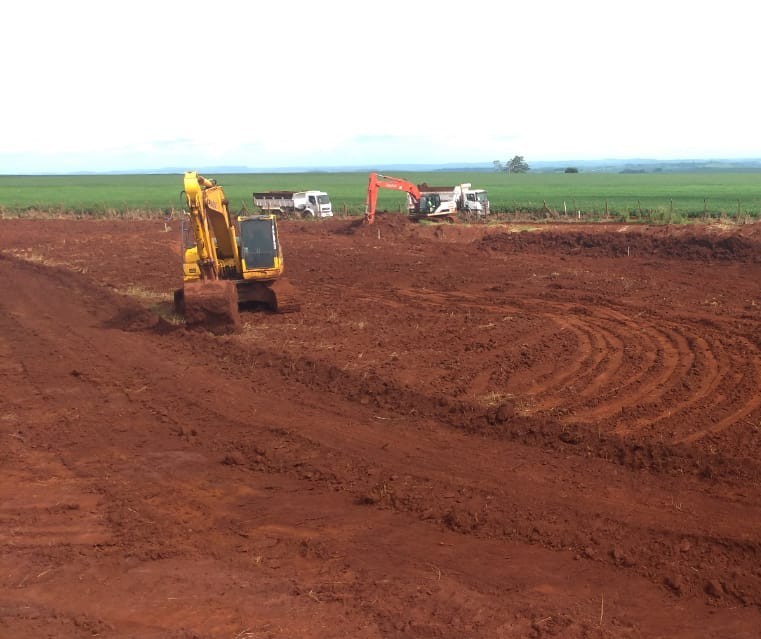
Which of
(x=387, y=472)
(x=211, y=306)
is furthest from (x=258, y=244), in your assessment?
(x=387, y=472)

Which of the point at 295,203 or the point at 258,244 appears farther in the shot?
the point at 295,203

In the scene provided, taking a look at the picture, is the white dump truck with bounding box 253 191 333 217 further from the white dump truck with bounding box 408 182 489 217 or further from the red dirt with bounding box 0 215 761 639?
the red dirt with bounding box 0 215 761 639

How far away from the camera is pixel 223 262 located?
58.5 feet

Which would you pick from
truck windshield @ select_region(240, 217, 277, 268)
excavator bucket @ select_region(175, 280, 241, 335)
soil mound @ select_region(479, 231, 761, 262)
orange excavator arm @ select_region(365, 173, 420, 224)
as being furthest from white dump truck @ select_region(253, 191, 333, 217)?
excavator bucket @ select_region(175, 280, 241, 335)

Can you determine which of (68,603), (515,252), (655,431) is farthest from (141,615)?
(515,252)

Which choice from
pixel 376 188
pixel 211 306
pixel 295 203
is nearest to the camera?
pixel 211 306

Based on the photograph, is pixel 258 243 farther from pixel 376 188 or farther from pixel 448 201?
pixel 448 201

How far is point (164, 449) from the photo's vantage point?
9.70 metres

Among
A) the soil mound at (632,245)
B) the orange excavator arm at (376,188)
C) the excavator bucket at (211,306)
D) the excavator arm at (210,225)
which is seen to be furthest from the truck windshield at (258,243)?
the orange excavator arm at (376,188)

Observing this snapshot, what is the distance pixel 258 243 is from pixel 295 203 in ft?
108

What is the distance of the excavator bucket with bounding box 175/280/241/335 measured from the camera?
1585 centimetres

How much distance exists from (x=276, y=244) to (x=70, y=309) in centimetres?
587

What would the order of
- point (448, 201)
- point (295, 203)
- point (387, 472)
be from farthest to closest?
1. point (295, 203)
2. point (448, 201)
3. point (387, 472)

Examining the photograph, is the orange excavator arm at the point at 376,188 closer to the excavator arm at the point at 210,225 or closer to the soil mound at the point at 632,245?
the soil mound at the point at 632,245
